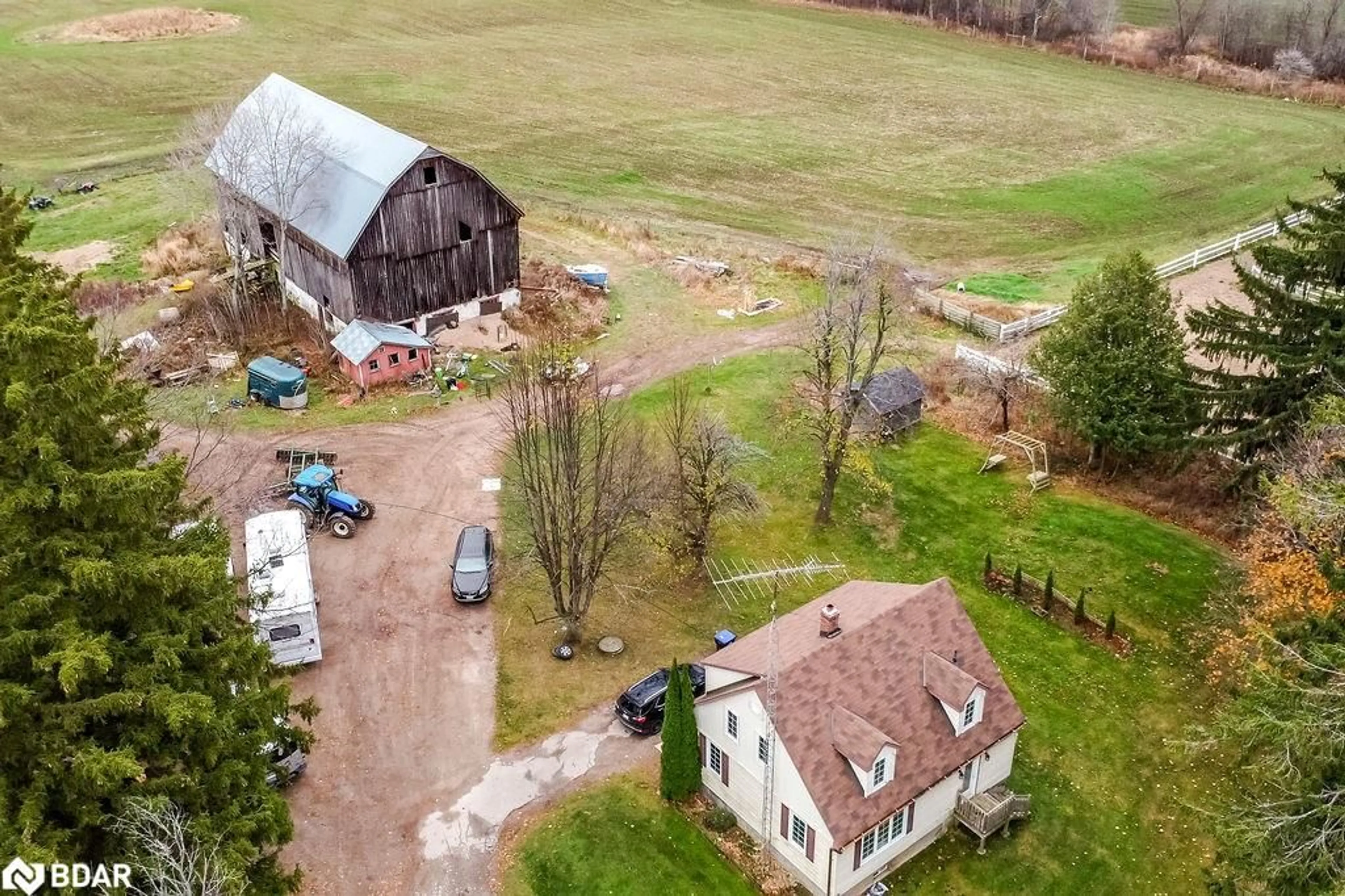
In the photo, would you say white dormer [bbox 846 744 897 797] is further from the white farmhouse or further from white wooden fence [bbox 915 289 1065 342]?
white wooden fence [bbox 915 289 1065 342]

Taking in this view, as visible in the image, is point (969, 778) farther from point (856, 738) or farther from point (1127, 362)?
point (1127, 362)

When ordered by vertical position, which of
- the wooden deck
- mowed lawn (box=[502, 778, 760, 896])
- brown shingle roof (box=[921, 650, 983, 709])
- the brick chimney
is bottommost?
mowed lawn (box=[502, 778, 760, 896])

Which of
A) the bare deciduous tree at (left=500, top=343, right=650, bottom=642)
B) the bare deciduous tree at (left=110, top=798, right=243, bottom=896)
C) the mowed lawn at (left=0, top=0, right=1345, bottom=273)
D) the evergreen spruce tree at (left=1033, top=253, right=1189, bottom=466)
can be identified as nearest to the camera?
the bare deciduous tree at (left=110, top=798, right=243, bottom=896)

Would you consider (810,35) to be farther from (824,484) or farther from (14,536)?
(14,536)

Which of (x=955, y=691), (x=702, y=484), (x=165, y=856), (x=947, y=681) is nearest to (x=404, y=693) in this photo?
(x=702, y=484)

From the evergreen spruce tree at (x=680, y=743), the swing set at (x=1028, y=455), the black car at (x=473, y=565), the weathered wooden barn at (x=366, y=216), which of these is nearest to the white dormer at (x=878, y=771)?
the evergreen spruce tree at (x=680, y=743)

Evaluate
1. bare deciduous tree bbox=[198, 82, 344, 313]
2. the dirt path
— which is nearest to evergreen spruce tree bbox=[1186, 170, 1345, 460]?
the dirt path
